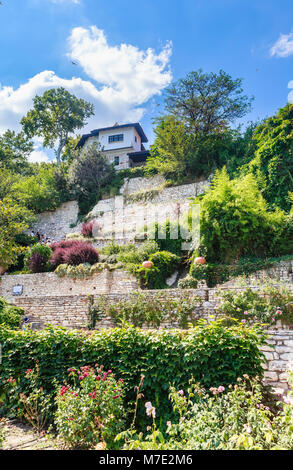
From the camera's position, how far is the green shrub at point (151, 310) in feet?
24.9

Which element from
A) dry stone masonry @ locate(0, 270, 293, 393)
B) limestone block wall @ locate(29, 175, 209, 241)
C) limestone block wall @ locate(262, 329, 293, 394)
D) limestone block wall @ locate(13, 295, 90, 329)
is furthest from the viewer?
limestone block wall @ locate(29, 175, 209, 241)

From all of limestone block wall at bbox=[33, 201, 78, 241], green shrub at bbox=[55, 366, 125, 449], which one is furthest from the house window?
green shrub at bbox=[55, 366, 125, 449]

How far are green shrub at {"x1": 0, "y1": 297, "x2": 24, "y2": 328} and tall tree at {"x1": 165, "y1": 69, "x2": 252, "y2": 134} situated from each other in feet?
55.5

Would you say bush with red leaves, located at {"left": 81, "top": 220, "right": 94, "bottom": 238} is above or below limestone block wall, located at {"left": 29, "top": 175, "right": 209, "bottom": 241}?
below

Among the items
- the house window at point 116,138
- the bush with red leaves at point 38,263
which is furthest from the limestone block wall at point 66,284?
the house window at point 116,138

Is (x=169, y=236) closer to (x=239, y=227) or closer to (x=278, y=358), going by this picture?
(x=239, y=227)

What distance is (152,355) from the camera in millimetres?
4895

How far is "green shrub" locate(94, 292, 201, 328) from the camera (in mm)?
7582

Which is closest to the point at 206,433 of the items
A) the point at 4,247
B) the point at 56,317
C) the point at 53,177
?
the point at 56,317

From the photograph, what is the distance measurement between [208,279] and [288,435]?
25.3 feet

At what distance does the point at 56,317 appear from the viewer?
8906 mm

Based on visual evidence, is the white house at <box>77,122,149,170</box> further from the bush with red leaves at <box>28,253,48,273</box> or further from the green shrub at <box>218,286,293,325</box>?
the green shrub at <box>218,286,293,325</box>

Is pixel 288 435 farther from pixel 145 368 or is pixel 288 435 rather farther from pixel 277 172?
pixel 277 172

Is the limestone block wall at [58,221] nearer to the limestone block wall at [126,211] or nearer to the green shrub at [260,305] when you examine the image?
the limestone block wall at [126,211]
